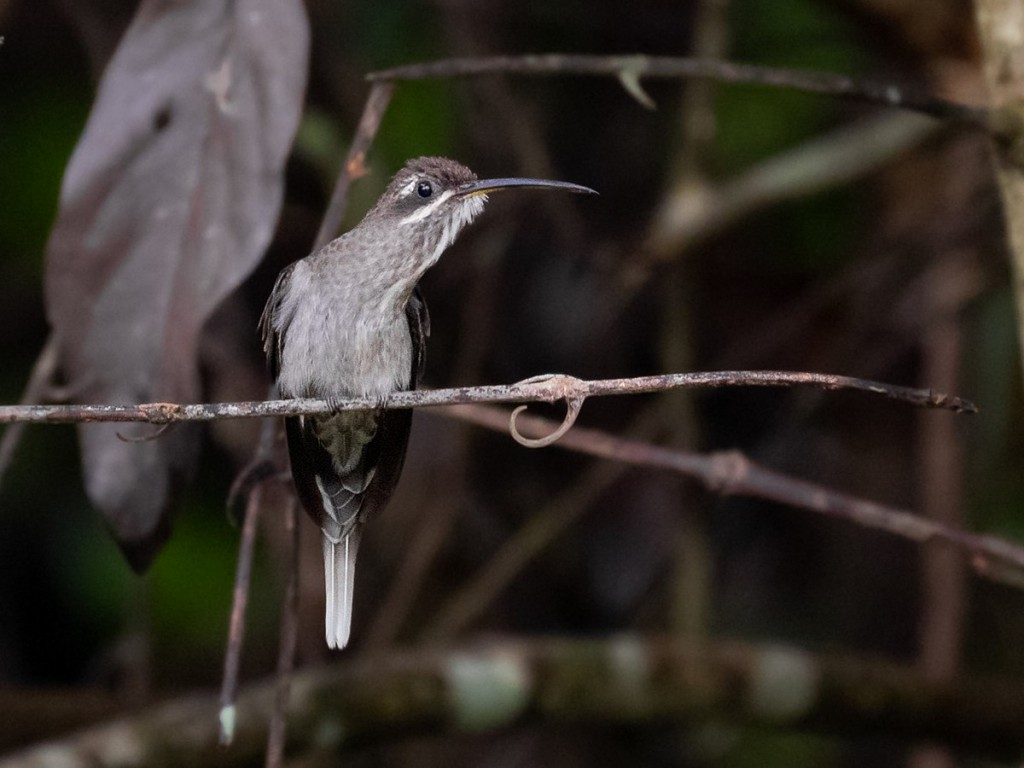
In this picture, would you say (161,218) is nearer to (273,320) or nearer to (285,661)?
(273,320)

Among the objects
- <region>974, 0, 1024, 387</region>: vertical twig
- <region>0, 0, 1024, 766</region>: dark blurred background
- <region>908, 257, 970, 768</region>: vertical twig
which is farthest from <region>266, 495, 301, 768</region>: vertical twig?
<region>908, 257, 970, 768</region>: vertical twig

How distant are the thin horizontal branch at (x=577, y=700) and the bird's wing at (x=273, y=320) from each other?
2.47ft

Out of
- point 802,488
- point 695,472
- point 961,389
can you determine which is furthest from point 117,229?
point 961,389

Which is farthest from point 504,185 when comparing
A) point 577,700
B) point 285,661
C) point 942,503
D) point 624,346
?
point 624,346

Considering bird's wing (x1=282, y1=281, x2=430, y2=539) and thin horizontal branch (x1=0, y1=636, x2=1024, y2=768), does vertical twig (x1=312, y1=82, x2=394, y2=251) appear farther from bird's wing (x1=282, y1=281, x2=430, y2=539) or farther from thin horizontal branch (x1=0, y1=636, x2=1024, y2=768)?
thin horizontal branch (x1=0, y1=636, x2=1024, y2=768)

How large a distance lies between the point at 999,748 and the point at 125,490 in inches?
81.4

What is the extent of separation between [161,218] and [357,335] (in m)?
0.35

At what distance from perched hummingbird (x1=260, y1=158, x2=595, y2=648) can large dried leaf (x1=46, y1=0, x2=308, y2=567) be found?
0.71ft

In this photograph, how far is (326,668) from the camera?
2.69m

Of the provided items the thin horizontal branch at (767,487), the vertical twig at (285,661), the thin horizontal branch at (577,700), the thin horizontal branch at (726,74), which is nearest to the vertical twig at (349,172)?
the thin horizontal branch at (726,74)

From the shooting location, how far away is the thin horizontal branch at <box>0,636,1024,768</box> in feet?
8.25

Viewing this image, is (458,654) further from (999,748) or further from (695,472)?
(999,748)

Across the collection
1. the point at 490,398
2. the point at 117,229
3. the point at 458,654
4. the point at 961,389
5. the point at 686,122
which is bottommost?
the point at 490,398

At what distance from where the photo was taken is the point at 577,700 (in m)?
2.72
